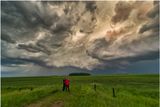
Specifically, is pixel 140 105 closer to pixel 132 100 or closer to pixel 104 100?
pixel 132 100

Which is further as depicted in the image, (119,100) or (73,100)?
(119,100)

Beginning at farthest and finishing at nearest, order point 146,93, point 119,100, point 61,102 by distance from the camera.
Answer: point 146,93 < point 119,100 < point 61,102

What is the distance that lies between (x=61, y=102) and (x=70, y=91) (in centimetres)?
618

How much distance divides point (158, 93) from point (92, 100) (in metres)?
33.0

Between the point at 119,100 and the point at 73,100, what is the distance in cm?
875

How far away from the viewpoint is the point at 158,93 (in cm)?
6644

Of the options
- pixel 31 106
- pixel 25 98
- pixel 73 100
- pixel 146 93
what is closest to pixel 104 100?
pixel 73 100

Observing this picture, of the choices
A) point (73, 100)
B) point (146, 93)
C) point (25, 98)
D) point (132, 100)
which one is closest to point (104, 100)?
point (73, 100)

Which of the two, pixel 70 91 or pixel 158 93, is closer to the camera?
pixel 70 91

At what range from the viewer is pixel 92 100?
39219 millimetres

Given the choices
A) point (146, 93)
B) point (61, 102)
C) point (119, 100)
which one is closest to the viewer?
point (61, 102)

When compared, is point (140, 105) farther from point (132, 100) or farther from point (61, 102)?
point (61, 102)

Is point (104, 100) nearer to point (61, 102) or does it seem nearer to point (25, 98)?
point (61, 102)

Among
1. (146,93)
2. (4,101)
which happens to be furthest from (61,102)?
(146,93)
